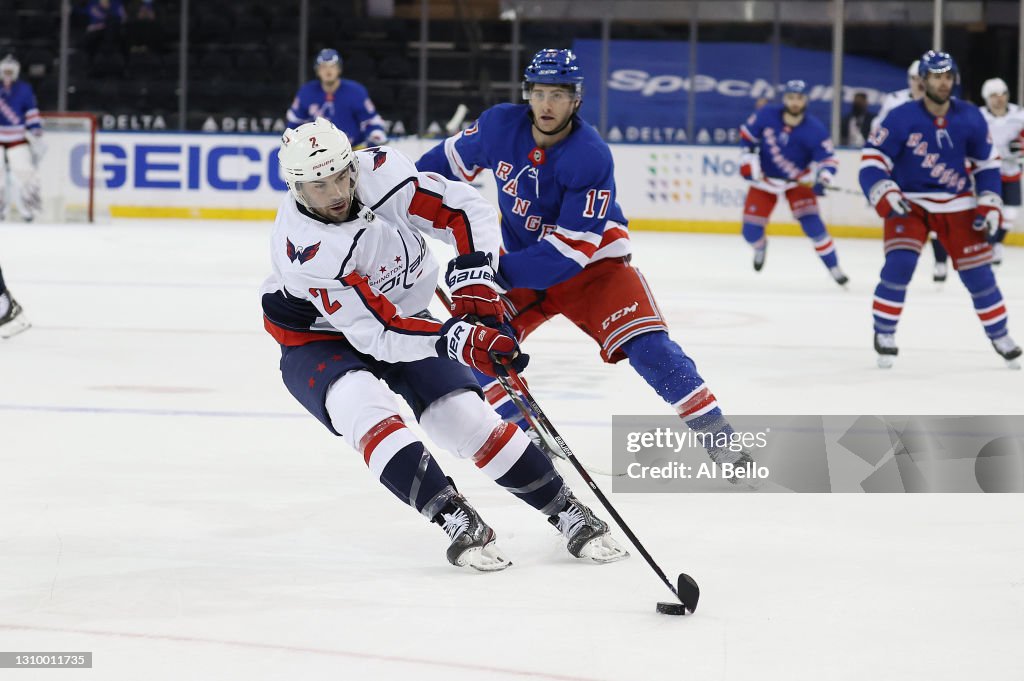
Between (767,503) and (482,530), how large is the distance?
0.87 m

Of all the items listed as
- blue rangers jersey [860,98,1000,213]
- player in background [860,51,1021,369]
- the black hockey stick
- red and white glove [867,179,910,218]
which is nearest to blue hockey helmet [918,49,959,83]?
player in background [860,51,1021,369]

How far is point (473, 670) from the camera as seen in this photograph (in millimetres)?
2197

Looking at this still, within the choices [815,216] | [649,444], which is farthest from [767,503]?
[815,216]

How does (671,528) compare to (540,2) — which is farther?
(540,2)

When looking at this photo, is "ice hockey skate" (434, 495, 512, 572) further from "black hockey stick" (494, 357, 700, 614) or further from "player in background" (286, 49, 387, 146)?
"player in background" (286, 49, 387, 146)

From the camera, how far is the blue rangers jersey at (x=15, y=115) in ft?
39.6

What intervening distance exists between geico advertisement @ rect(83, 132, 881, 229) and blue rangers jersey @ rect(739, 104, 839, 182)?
3.17 m

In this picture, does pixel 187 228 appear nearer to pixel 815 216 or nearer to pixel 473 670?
pixel 815 216

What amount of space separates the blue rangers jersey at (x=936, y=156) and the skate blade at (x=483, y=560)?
10.5ft

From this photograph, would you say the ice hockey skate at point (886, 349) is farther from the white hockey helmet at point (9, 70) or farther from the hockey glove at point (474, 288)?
the white hockey helmet at point (9, 70)

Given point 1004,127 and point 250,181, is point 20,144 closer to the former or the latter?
point 250,181

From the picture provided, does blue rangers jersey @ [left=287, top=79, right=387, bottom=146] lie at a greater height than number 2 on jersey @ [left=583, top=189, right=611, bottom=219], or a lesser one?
greater

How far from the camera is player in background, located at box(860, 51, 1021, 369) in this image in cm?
549

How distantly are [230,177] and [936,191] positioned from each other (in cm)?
828
